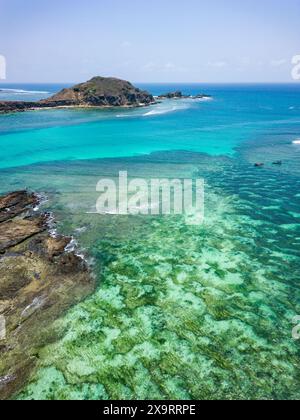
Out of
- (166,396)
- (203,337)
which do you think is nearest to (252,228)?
(203,337)

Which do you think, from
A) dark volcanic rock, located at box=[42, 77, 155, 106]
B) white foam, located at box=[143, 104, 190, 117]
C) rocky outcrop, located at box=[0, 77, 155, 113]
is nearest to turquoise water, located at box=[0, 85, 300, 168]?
white foam, located at box=[143, 104, 190, 117]

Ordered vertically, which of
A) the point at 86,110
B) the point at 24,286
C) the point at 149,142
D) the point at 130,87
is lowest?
the point at 24,286

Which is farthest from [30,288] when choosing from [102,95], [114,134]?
[102,95]

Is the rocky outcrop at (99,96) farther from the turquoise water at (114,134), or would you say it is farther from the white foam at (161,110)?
the turquoise water at (114,134)

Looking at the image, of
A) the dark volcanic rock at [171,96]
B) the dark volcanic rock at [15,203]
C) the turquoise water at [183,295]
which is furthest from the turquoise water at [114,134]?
the dark volcanic rock at [171,96]

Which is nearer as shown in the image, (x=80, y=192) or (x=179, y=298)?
(x=179, y=298)

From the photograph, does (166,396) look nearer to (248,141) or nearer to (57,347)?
(57,347)
